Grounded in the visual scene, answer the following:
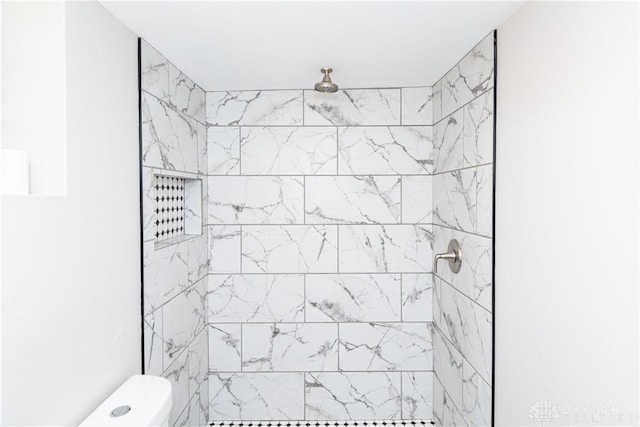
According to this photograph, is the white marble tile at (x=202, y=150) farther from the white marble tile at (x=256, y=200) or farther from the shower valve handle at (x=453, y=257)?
the shower valve handle at (x=453, y=257)

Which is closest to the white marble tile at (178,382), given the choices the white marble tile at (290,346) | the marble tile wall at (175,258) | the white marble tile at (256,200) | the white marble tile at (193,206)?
the marble tile wall at (175,258)

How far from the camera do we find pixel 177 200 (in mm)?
2328

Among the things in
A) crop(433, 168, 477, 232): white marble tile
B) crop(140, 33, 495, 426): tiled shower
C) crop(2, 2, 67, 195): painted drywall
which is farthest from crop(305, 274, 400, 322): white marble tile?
crop(2, 2, 67, 195): painted drywall

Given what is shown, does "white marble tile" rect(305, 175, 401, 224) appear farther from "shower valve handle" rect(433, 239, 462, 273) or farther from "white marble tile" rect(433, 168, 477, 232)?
"shower valve handle" rect(433, 239, 462, 273)

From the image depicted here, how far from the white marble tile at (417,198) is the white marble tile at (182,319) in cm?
134

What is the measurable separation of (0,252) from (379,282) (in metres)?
1.93

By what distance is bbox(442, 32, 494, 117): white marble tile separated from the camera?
1682mm

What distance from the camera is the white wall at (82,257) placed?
1067 mm

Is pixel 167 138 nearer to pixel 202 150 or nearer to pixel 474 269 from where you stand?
pixel 202 150

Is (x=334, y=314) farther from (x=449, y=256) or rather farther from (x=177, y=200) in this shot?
(x=177, y=200)

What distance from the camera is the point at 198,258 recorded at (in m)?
2.33

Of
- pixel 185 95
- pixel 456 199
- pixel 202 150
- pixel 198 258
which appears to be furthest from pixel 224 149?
pixel 456 199

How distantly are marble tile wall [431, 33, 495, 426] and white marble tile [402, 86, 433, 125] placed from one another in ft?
0.16

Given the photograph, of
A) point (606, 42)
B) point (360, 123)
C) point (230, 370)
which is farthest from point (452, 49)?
point (230, 370)
